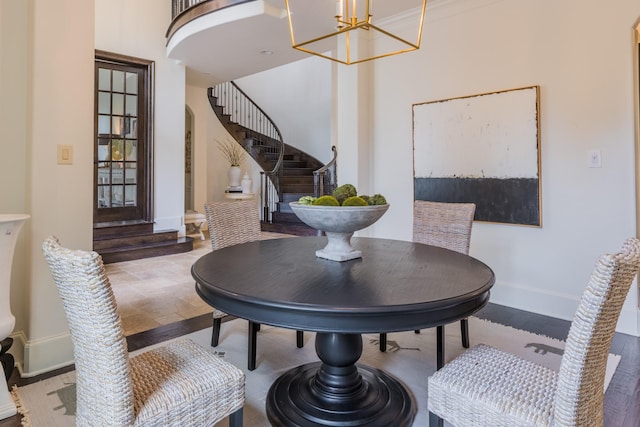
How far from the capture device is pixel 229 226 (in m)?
2.37

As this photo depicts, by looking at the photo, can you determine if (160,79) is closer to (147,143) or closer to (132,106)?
(132,106)

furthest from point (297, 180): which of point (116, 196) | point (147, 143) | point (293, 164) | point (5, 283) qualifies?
point (5, 283)

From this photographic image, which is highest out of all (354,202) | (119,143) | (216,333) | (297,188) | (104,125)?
(104,125)

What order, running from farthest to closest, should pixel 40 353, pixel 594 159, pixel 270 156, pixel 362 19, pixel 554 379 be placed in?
pixel 270 156 < pixel 362 19 < pixel 594 159 < pixel 40 353 < pixel 554 379

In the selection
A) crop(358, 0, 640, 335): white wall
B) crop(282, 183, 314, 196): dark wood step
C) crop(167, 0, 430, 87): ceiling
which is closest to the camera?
crop(358, 0, 640, 335): white wall

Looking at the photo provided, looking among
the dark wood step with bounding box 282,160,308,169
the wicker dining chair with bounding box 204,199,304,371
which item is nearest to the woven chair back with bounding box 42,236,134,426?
the wicker dining chair with bounding box 204,199,304,371

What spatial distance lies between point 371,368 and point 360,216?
39.7 inches

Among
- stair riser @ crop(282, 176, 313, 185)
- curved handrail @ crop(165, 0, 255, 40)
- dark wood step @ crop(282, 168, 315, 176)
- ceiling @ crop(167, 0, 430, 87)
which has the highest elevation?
curved handrail @ crop(165, 0, 255, 40)

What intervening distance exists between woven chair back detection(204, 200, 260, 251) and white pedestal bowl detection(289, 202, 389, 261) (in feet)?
2.85

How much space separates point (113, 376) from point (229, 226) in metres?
1.38

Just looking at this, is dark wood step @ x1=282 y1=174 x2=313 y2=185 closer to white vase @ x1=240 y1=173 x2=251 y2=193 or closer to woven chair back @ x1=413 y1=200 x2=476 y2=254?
white vase @ x1=240 y1=173 x2=251 y2=193

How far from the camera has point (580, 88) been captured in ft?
8.96

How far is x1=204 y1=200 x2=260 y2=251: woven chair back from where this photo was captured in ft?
7.47

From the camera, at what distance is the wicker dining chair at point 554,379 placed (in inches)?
36.1
